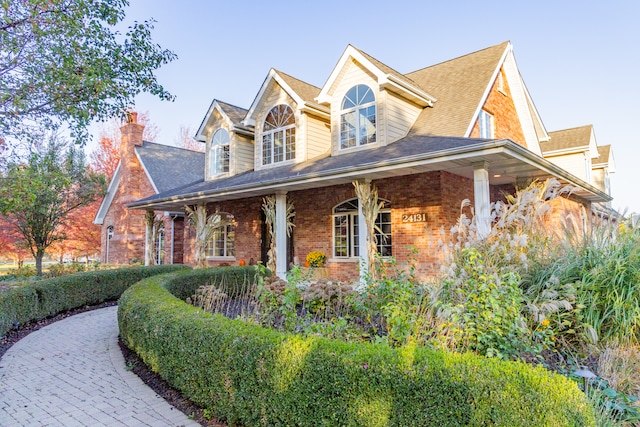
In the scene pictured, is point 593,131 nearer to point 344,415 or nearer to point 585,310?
point 585,310

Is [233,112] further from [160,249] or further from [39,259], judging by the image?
[39,259]

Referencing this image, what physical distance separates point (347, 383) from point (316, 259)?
9027 millimetres

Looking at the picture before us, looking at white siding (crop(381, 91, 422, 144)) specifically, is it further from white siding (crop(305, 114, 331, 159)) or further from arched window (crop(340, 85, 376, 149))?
white siding (crop(305, 114, 331, 159))

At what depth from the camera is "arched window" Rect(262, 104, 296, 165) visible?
508 inches

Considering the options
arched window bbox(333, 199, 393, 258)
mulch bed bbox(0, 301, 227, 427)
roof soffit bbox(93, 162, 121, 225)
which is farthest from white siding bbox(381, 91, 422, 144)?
roof soffit bbox(93, 162, 121, 225)

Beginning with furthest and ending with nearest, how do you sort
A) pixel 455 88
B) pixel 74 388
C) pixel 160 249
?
pixel 160 249 < pixel 455 88 < pixel 74 388

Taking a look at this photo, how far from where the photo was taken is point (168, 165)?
67.2 feet

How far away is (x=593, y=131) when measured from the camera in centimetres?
1573

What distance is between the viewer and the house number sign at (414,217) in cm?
979

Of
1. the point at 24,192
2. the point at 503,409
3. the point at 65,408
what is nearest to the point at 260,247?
the point at 24,192

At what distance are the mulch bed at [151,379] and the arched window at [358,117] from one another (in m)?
7.64

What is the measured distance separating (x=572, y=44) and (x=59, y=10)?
11.1 metres

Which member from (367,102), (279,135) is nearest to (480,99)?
(367,102)

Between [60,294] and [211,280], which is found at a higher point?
[211,280]
